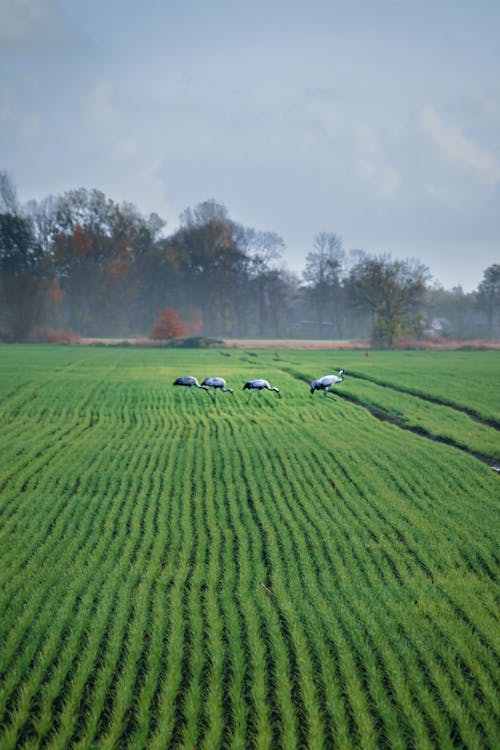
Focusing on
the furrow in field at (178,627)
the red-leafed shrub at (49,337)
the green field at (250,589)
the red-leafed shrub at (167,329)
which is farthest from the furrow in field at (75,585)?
the red-leafed shrub at (49,337)

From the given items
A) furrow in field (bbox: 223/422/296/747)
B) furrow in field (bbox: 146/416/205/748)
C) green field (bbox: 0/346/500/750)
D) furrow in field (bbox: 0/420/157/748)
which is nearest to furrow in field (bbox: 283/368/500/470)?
green field (bbox: 0/346/500/750)

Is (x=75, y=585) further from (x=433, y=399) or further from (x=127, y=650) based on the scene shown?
(x=433, y=399)

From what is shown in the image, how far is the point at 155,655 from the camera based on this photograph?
6840mm

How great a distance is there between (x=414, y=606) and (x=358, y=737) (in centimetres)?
259

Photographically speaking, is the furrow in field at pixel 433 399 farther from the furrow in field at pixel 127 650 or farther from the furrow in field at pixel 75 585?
the furrow in field at pixel 75 585

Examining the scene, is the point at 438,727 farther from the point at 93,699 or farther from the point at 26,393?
the point at 26,393

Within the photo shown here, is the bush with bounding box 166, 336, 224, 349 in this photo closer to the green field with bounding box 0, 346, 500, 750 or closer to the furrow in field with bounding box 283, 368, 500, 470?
the furrow in field with bounding box 283, 368, 500, 470

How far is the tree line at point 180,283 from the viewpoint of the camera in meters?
70.8

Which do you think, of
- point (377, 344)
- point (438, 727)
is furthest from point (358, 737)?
point (377, 344)

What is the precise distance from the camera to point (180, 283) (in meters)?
92.7

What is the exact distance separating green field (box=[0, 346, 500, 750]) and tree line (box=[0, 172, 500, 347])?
5413 centimetres

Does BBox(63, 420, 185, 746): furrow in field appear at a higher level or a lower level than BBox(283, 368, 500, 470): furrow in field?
lower

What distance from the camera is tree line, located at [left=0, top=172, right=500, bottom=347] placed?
70750 millimetres

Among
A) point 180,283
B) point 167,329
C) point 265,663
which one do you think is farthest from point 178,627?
point 180,283
